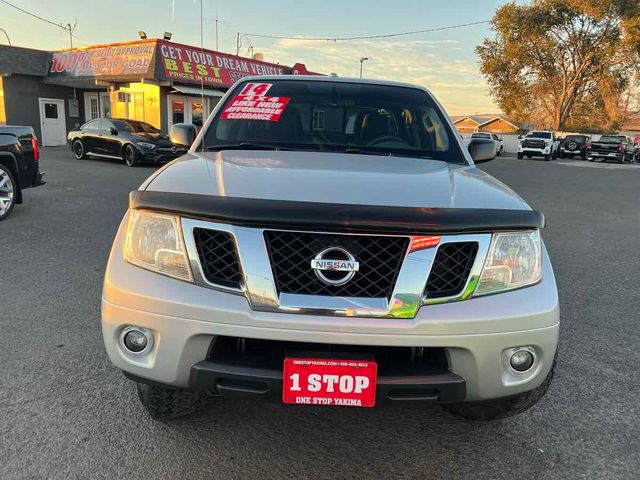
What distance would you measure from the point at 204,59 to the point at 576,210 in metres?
17.2

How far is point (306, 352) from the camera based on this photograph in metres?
1.78

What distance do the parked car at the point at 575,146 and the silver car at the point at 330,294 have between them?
37964mm

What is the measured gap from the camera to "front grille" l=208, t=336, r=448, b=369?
1.79m

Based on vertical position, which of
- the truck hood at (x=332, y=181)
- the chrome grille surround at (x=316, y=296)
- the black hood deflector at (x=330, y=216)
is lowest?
the chrome grille surround at (x=316, y=296)

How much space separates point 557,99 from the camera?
4419cm

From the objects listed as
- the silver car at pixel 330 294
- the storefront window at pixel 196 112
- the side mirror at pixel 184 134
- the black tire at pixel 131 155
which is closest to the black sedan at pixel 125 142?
the black tire at pixel 131 155

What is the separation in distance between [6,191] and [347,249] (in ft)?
21.5

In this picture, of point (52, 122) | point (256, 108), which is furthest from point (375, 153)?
point (52, 122)

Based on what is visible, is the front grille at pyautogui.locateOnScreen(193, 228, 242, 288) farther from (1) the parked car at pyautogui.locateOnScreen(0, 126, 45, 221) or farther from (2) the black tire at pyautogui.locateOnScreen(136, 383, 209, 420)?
(1) the parked car at pyautogui.locateOnScreen(0, 126, 45, 221)

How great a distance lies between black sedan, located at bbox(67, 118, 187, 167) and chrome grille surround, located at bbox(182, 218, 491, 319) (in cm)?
1345

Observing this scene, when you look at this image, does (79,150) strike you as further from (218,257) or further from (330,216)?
(330,216)

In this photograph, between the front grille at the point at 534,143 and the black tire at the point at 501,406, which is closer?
the black tire at the point at 501,406

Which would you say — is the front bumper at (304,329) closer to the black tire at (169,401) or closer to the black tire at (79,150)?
the black tire at (169,401)

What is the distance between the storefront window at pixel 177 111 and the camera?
857 inches
